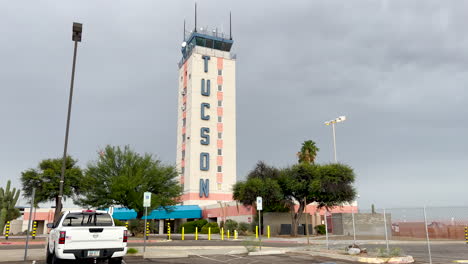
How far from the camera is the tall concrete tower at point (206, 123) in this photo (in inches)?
2761

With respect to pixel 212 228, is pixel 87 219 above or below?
above

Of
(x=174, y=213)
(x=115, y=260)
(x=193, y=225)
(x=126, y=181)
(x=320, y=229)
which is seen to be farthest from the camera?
(x=174, y=213)

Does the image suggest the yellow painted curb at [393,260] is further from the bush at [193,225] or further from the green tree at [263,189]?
the bush at [193,225]

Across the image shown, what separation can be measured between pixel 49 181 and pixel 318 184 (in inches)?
1292

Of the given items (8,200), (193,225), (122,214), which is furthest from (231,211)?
(8,200)

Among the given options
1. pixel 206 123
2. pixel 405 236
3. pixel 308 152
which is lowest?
pixel 405 236

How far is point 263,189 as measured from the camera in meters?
44.0

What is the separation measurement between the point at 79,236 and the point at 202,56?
66.1m

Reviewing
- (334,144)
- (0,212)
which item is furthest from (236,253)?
(0,212)

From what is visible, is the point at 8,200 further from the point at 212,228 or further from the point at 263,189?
the point at 263,189

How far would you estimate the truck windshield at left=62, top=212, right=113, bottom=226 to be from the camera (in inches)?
504

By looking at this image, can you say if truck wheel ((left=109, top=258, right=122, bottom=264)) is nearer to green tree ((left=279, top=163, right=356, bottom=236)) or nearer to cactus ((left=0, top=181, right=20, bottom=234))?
green tree ((left=279, top=163, right=356, bottom=236))

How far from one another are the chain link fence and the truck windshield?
1133 cm

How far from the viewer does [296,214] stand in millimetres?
46344
